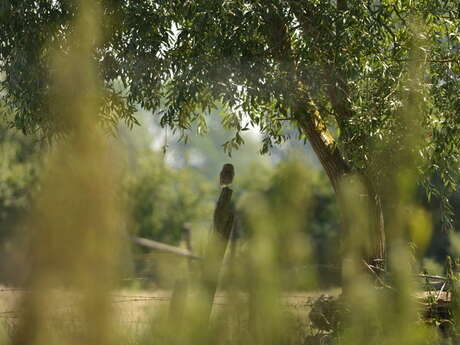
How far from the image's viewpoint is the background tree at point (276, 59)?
9.52 meters

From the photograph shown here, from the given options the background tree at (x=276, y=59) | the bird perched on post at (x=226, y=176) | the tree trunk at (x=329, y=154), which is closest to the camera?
the bird perched on post at (x=226, y=176)

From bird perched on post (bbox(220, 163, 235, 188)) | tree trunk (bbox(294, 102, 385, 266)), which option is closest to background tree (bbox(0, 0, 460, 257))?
tree trunk (bbox(294, 102, 385, 266))

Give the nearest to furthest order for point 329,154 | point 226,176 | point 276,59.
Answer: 1. point 226,176
2. point 276,59
3. point 329,154

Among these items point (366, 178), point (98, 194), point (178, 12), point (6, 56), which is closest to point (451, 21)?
point (366, 178)

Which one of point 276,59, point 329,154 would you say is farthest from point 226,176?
point 329,154

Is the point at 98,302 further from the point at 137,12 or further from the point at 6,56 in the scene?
the point at 6,56

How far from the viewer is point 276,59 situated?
1016 centimetres

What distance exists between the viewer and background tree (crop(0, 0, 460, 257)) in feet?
31.2

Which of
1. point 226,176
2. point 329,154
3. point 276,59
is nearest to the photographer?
point 226,176

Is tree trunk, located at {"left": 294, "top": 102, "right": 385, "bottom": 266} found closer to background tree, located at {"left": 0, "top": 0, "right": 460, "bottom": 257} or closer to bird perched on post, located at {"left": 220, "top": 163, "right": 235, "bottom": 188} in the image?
background tree, located at {"left": 0, "top": 0, "right": 460, "bottom": 257}

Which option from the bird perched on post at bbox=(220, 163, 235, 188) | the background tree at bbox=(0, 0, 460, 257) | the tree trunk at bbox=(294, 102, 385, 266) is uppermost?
the background tree at bbox=(0, 0, 460, 257)

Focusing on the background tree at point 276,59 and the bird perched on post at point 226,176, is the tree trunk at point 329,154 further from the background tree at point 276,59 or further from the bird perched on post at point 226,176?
the bird perched on post at point 226,176

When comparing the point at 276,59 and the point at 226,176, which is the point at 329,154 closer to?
the point at 276,59

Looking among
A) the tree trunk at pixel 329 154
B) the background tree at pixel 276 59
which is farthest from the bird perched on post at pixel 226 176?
the tree trunk at pixel 329 154
